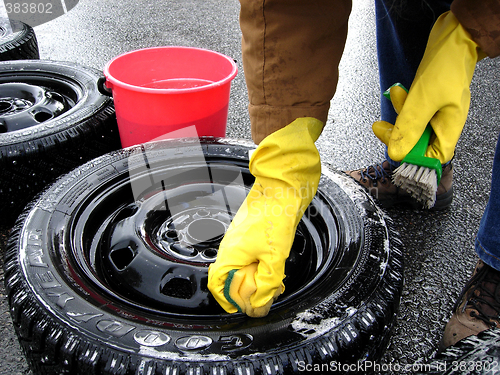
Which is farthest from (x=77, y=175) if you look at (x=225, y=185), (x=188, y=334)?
(x=188, y=334)

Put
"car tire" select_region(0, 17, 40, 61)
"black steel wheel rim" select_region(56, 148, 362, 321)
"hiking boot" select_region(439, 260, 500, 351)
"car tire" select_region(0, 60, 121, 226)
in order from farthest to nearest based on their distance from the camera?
"car tire" select_region(0, 17, 40, 61), "car tire" select_region(0, 60, 121, 226), "hiking boot" select_region(439, 260, 500, 351), "black steel wheel rim" select_region(56, 148, 362, 321)

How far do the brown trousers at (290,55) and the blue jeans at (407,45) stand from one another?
64cm

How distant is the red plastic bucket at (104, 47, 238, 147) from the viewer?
59.7 inches

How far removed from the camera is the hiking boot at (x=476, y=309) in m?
1.15

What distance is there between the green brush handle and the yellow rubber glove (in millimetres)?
215

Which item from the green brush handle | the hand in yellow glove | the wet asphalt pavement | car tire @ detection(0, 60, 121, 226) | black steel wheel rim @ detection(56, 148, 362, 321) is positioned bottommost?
the wet asphalt pavement

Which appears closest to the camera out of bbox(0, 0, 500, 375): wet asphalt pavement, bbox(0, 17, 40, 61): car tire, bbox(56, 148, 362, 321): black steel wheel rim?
bbox(56, 148, 362, 321): black steel wheel rim

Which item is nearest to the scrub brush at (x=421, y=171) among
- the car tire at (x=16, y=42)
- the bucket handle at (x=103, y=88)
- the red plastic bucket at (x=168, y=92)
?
the red plastic bucket at (x=168, y=92)

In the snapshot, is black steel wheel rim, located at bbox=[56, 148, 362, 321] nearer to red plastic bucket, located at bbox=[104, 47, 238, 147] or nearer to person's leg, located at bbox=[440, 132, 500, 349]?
red plastic bucket, located at bbox=[104, 47, 238, 147]

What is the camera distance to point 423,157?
0.89m

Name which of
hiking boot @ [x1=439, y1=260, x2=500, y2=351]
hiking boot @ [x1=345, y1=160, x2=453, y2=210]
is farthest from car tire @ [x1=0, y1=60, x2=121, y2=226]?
hiking boot @ [x1=439, y1=260, x2=500, y2=351]

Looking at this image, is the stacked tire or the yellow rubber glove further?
the stacked tire

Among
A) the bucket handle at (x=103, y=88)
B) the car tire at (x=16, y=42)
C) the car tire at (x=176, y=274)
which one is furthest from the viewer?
the car tire at (x=16, y=42)

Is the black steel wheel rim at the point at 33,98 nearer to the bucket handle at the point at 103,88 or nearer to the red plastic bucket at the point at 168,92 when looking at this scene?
the bucket handle at the point at 103,88
